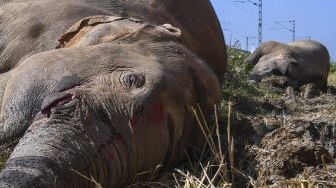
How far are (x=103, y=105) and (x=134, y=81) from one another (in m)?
0.20

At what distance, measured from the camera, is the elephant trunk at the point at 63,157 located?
7.82ft

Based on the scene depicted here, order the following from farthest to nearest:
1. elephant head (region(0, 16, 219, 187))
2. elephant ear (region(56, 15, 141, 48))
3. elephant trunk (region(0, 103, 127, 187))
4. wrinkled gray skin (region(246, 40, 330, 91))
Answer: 1. wrinkled gray skin (region(246, 40, 330, 91))
2. elephant ear (region(56, 15, 141, 48))
3. elephant head (region(0, 16, 219, 187))
4. elephant trunk (region(0, 103, 127, 187))

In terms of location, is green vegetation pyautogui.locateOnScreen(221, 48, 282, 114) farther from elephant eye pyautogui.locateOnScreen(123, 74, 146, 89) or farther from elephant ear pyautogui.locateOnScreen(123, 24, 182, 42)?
elephant eye pyautogui.locateOnScreen(123, 74, 146, 89)

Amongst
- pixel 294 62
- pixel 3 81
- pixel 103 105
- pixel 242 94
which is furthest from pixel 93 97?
pixel 294 62

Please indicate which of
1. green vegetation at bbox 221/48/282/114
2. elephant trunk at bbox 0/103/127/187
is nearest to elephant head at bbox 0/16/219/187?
elephant trunk at bbox 0/103/127/187

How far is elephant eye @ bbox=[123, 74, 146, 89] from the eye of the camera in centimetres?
291

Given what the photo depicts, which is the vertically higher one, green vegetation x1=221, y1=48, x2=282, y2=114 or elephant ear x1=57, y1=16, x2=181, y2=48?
elephant ear x1=57, y1=16, x2=181, y2=48

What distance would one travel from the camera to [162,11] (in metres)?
4.46

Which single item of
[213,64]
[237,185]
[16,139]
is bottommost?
[213,64]

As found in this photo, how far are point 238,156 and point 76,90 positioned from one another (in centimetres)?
92

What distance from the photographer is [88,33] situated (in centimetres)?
343

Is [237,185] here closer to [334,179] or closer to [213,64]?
[334,179]

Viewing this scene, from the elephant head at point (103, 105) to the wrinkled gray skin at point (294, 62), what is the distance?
23.6 ft

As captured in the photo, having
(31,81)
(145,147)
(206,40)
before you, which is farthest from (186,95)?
(206,40)
